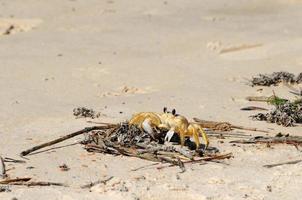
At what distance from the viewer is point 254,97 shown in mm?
8195

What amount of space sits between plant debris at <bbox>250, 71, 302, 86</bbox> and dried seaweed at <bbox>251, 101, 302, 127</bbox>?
1752 mm

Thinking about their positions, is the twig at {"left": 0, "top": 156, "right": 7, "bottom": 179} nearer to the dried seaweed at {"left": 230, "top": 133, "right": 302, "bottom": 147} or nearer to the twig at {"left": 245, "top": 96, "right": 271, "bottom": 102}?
the dried seaweed at {"left": 230, "top": 133, "right": 302, "bottom": 147}

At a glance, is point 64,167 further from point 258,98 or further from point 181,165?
point 258,98

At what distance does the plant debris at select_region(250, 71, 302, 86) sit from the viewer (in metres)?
8.91

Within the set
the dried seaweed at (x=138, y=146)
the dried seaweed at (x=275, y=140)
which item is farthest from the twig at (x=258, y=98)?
the dried seaweed at (x=138, y=146)

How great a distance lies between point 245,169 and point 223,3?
34.2 feet

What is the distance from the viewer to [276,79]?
8.95 m

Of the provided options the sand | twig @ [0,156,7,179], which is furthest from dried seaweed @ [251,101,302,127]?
twig @ [0,156,7,179]

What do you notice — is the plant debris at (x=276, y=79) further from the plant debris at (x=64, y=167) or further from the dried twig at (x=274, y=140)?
the plant debris at (x=64, y=167)

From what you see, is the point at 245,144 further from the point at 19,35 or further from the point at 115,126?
the point at 19,35

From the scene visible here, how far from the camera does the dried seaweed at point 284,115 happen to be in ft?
22.6

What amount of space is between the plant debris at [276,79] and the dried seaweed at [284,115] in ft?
5.75

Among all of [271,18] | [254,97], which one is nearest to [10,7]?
[271,18]

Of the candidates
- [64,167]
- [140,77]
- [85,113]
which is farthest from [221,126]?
[140,77]
